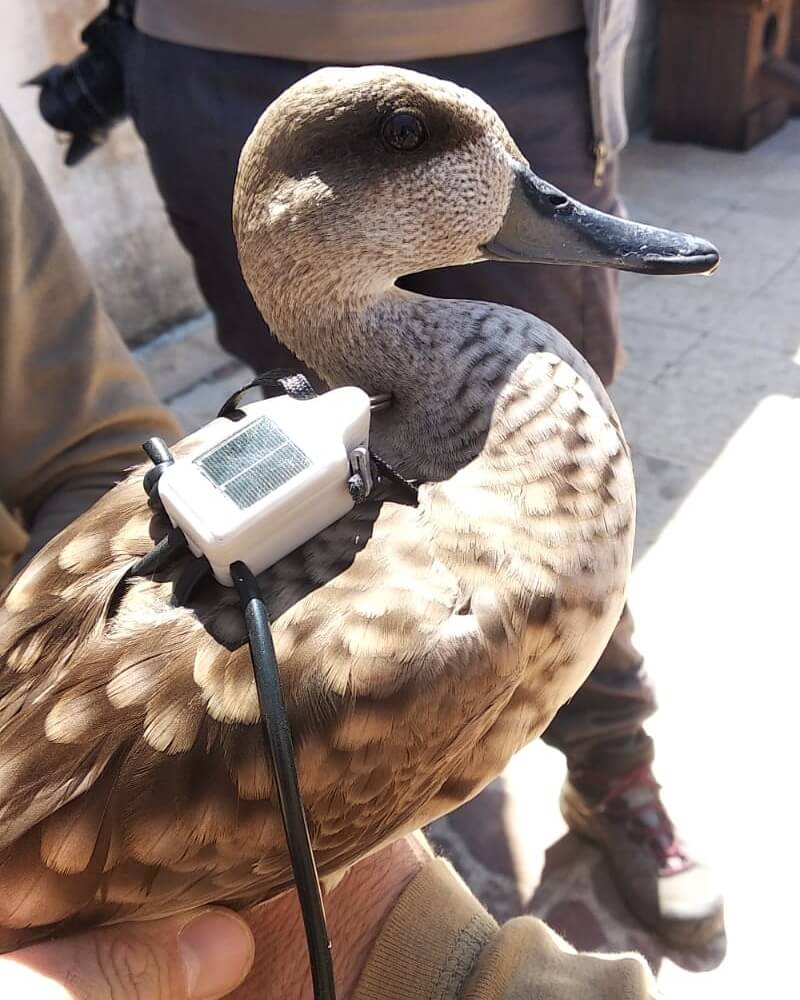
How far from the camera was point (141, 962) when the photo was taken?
65cm

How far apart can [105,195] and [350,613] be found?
2.44 m

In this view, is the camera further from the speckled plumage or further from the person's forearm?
the person's forearm

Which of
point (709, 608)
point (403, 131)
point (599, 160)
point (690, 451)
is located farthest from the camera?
point (690, 451)

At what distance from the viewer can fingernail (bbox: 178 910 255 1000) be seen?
0.66 m

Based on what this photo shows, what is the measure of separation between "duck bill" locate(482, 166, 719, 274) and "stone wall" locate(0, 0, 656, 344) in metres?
2.08

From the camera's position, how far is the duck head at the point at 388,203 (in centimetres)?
70

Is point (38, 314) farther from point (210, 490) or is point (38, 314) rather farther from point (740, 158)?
point (740, 158)

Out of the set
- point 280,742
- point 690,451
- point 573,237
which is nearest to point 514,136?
point 573,237

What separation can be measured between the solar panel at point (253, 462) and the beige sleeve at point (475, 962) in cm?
42

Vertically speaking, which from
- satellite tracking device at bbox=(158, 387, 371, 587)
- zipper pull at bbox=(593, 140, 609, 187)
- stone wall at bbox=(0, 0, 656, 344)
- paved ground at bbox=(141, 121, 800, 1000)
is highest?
satellite tracking device at bbox=(158, 387, 371, 587)

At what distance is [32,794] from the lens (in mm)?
626

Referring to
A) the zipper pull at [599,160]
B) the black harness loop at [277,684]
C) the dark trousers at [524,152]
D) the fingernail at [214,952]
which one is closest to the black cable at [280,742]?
the black harness loop at [277,684]

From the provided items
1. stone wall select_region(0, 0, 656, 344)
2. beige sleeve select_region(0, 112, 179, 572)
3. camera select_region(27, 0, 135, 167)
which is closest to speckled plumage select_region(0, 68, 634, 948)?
beige sleeve select_region(0, 112, 179, 572)

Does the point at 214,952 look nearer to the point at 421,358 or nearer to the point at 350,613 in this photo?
the point at 350,613
